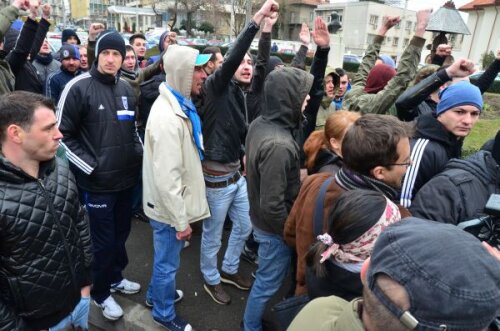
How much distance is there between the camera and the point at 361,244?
154cm

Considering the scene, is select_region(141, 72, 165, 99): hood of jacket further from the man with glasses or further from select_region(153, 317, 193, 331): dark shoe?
the man with glasses

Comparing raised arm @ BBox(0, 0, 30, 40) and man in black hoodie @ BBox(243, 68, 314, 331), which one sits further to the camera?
raised arm @ BBox(0, 0, 30, 40)

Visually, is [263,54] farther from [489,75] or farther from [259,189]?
[489,75]

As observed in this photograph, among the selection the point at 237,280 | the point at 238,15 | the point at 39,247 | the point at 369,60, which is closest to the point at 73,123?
the point at 39,247

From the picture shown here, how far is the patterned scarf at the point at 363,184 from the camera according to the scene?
1759mm

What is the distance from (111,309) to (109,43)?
220 centimetres

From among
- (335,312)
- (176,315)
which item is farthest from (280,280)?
(335,312)

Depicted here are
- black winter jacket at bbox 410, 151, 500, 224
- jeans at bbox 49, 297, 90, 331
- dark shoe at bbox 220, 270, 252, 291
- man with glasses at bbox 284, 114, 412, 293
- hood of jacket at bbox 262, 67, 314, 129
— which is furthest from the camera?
dark shoe at bbox 220, 270, 252, 291

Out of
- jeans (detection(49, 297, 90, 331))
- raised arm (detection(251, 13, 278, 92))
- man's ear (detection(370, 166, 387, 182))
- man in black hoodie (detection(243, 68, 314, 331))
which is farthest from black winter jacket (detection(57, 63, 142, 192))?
man's ear (detection(370, 166, 387, 182))

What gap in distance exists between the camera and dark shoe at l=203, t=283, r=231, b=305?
10.7ft

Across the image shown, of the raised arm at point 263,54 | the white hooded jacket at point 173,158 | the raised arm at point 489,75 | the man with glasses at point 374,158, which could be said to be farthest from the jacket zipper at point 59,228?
the raised arm at point 489,75

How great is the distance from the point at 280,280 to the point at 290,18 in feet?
226

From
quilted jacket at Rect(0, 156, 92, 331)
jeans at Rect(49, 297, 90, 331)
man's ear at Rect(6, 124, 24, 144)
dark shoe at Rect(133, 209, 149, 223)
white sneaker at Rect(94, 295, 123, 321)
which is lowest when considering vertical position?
dark shoe at Rect(133, 209, 149, 223)

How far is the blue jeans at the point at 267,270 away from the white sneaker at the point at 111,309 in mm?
1125
